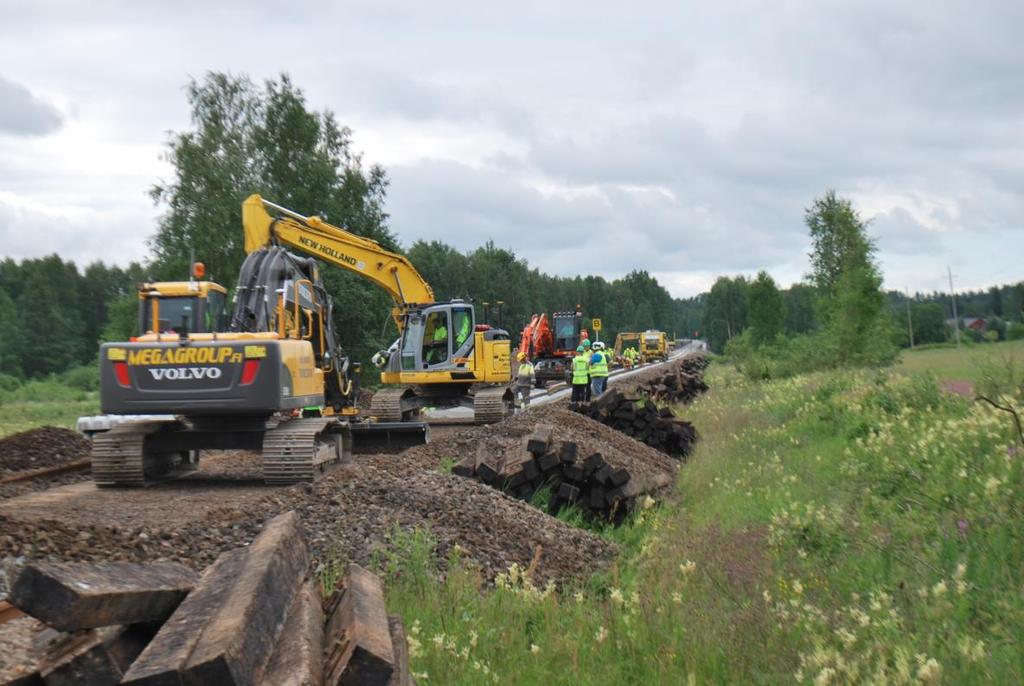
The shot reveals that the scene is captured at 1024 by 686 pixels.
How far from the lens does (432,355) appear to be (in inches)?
869

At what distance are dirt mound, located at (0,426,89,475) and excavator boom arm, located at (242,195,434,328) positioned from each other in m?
4.50

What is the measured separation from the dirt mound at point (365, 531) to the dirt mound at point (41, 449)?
7596 mm

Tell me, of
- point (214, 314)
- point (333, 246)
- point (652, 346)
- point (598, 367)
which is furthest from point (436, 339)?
point (652, 346)

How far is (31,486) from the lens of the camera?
46.3 ft

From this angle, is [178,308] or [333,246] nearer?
[178,308]

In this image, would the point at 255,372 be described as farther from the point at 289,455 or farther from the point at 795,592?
the point at 795,592

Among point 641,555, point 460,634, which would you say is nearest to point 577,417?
point 641,555

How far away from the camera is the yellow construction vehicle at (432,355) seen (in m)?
21.0

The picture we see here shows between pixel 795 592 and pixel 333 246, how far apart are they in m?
13.9

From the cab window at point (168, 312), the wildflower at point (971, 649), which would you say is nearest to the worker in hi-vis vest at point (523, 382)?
the cab window at point (168, 312)

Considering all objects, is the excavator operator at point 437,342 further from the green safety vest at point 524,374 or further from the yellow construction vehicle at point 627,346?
the yellow construction vehicle at point 627,346

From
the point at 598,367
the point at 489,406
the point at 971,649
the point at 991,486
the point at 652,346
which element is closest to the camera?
the point at 971,649

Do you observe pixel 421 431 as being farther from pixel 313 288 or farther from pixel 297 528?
pixel 297 528

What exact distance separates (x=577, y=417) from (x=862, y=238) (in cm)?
3124
